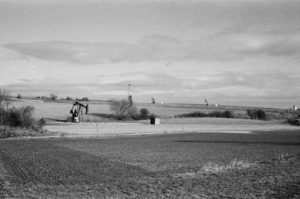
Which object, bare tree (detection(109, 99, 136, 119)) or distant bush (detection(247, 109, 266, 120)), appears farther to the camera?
distant bush (detection(247, 109, 266, 120))

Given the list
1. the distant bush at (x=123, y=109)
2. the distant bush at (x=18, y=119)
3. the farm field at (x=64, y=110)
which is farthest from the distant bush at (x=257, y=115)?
the distant bush at (x=18, y=119)

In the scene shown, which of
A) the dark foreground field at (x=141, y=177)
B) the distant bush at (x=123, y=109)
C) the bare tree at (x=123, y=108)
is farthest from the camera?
the bare tree at (x=123, y=108)

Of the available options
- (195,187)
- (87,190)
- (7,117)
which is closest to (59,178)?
(87,190)

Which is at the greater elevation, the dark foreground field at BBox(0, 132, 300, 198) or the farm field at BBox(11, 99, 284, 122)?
the farm field at BBox(11, 99, 284, 122)

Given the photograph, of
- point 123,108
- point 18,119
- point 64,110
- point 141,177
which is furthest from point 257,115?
point 141,177

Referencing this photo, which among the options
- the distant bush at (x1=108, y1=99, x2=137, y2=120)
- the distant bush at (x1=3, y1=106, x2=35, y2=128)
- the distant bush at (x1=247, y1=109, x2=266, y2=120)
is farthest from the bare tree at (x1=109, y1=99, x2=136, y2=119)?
the distant bush at (x1=3, y1=106, x2=35, y2=128)

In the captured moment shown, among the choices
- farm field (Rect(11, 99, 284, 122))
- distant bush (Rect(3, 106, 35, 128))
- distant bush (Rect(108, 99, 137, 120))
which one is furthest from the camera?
distant bush (Rect(108, 99, 137, 120))

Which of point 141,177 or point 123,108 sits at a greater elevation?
point 123,108

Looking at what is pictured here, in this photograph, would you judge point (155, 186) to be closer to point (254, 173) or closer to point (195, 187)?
point (195, 187)

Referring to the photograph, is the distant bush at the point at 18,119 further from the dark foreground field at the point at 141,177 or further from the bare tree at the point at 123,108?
the bare tree at the point at 123,108

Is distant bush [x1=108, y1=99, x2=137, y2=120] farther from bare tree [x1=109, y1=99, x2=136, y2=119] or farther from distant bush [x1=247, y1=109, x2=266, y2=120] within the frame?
distant bush [x1=247, y1=109, x2=266, y2=120]

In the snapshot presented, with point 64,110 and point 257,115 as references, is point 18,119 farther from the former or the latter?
point 257,115

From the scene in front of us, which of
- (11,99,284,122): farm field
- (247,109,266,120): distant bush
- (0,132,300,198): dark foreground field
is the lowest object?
(0,132,300,198): dark foreground field

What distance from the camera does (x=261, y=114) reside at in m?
101
